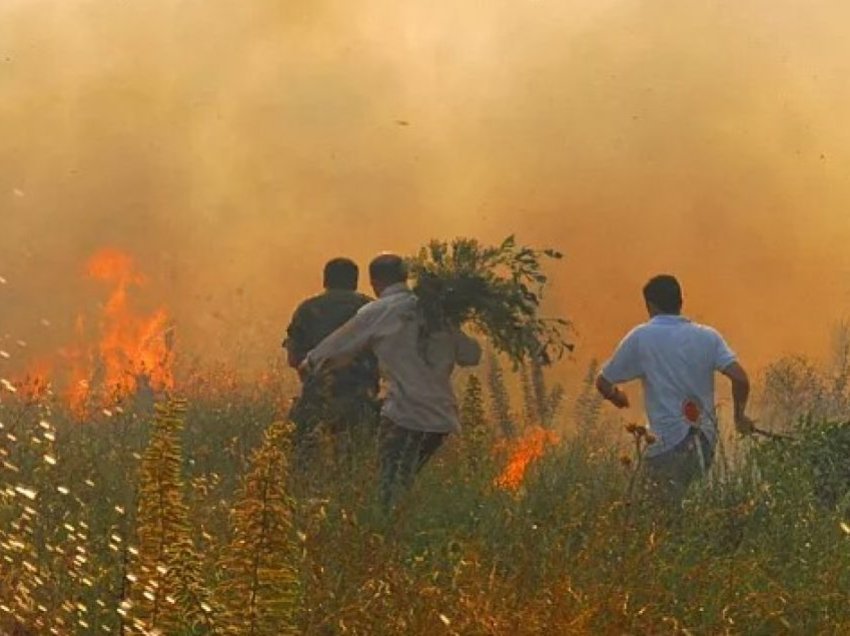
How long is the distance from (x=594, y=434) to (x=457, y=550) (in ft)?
16.1

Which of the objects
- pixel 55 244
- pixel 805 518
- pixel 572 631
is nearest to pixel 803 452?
pixel 805 518

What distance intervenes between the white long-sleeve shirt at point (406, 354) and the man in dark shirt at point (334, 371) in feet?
1.36

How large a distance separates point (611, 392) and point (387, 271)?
3.78ft

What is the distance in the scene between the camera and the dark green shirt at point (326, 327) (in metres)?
8.41

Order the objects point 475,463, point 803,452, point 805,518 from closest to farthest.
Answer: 1. point 805,518
2. point 803,452
3. point 475,463

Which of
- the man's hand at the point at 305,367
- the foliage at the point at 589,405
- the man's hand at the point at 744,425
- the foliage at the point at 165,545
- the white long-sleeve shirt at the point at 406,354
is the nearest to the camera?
the foliage at the point at 165,545

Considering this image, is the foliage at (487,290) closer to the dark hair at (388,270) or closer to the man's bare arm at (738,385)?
the dark hair at (388,270)

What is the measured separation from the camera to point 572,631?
440 cm

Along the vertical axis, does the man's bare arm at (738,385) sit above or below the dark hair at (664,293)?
below

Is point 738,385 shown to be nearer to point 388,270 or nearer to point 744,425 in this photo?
point 744,425

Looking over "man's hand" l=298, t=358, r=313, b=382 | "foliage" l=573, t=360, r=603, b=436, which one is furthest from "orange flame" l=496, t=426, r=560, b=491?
"man's hand" l=298, t=358, r=313, b=382

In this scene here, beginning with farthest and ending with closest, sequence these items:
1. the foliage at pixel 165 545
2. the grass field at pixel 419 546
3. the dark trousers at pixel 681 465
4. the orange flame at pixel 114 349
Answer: the orange flame at pixel 114 349
the dark trousers at pixel 681 465
the grass field at pixel 419 546
the foliage at pixel 165 545

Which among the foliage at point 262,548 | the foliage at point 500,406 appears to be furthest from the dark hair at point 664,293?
the foliage at point 262,548

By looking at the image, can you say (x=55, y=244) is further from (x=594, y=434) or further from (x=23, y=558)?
(x=23, y=558)
